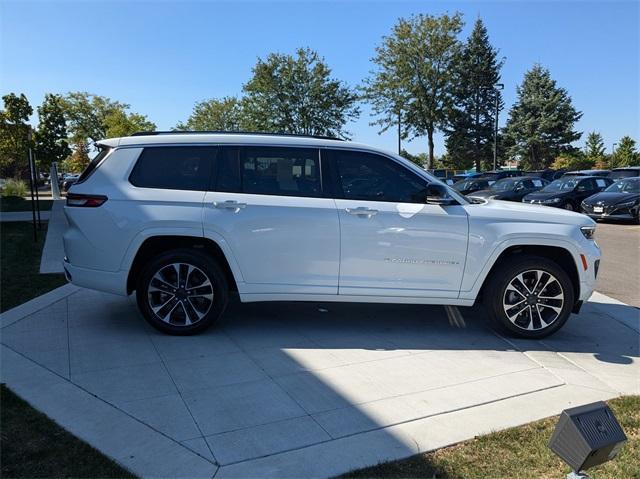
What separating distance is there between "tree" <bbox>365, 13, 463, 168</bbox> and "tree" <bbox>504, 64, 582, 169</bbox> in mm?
9132

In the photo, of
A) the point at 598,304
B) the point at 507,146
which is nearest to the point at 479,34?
the point at 507,146

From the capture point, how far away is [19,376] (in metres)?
3.89

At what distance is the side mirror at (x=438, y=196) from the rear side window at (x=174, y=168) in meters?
2.13

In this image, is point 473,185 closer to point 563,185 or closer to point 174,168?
A: point 563,185

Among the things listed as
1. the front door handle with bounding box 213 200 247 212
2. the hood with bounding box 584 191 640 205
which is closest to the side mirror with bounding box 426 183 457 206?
the front door handle with bounding box 213 200 247 212

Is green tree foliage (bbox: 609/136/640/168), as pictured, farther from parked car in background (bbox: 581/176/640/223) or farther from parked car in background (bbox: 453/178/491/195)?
parked car in background (bbox: 581/176/640/223)

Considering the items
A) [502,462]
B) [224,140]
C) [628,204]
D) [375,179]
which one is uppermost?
[224,140]

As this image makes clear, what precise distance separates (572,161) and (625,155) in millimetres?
5259

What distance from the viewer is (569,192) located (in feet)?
61.3

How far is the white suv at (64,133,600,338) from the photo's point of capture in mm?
4688

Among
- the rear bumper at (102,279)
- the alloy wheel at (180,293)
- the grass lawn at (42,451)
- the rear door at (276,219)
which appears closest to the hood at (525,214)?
the rear door at (276,219)

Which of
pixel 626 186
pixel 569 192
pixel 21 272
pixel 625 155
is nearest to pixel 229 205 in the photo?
pixel 21 272

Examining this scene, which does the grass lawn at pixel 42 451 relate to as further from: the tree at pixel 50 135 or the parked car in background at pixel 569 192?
the tree at pixel 50 135

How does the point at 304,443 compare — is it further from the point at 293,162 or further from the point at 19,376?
the point at 293,162
